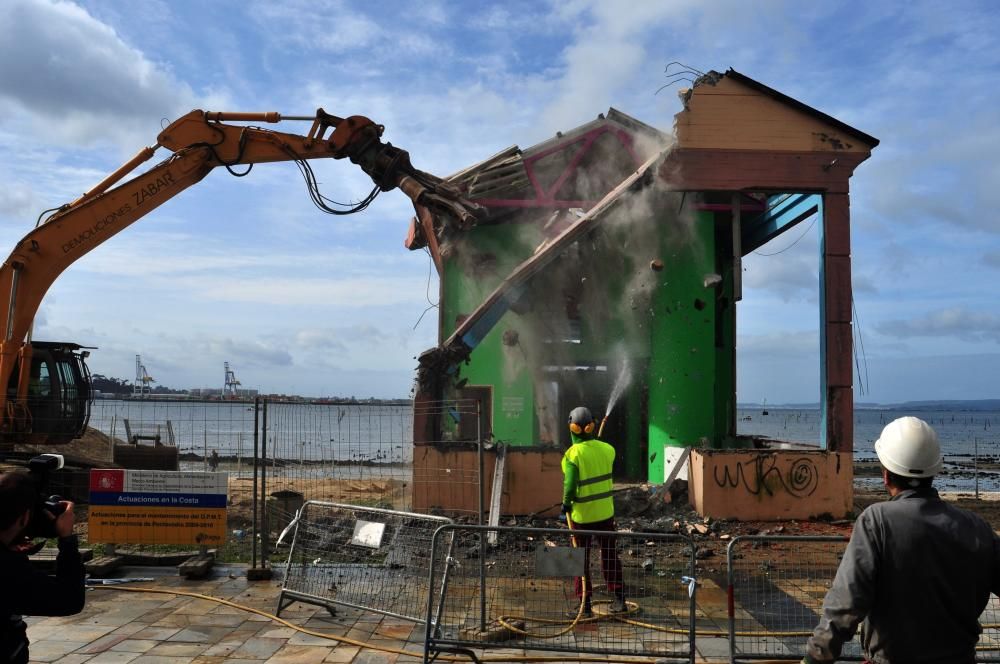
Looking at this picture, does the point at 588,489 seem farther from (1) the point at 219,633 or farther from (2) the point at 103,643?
(2) the point at 103,643

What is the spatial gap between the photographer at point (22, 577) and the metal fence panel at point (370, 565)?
359 centimetres

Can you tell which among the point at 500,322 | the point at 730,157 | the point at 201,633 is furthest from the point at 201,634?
the point at 500,322

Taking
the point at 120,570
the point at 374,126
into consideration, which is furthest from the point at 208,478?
the point at 374,126

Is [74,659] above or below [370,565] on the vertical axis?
below

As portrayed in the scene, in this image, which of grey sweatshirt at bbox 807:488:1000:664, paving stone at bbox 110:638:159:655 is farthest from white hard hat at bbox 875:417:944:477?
paving stone at bbox 110:638:159:655

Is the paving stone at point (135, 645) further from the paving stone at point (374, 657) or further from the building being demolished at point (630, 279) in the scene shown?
the building being demolished at point (630, 279)

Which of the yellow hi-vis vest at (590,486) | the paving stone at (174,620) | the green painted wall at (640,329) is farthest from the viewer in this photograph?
the green painted wall at (640,329)

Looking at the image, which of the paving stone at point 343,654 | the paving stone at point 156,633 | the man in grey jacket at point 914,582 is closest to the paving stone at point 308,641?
the paving stone at point 343,654

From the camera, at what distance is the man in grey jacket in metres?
3.18

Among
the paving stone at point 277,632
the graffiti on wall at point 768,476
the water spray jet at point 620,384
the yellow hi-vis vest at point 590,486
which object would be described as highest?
the water spray jet at point 620,384

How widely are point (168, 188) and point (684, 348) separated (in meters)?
10.5

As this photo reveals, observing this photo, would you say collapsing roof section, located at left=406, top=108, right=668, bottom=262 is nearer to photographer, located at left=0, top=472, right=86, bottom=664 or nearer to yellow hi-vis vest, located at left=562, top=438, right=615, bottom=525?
yellow hi-vis vest, located at left=562, top=438, right=615, bottom=525

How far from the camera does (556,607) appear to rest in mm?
7453

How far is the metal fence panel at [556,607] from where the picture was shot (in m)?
5.95
